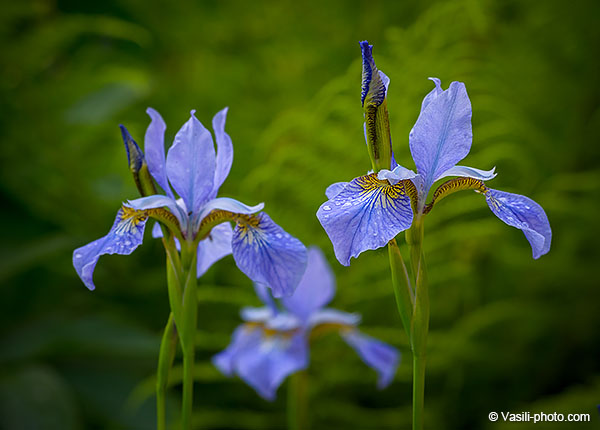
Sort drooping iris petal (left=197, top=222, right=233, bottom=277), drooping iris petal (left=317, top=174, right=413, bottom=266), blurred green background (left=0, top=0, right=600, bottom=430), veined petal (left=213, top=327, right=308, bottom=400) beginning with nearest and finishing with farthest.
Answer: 1. drooping iris petal (left=317, top=174, right=413, bottom=266)
2. drooping iris petal (left=197, top=222, right=233, bottom=277)
3. veined petal (left=213, top=327, right=308, bottom=400)
4. blurred green background (left=0, top=0, right=600, bottom=430)

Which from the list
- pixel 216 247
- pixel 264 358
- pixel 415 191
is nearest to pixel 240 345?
pixel 264 358

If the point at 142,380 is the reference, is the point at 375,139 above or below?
above

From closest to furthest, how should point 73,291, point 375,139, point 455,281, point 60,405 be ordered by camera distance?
point 375,139 < point 60,405 < point 455,281 < point 73,291

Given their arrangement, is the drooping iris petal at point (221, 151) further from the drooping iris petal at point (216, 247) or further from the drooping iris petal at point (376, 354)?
the drooping iris petal at point (376, 354)

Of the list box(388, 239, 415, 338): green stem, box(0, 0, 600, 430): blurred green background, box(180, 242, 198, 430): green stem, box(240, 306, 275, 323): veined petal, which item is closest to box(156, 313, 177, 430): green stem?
box(180, 242, 198, 430): green stem

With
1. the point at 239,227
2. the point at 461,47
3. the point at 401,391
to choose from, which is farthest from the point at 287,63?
the point at 239,227

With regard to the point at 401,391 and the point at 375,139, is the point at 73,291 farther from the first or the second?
the point at 375,139

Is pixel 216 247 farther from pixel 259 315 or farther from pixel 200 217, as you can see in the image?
pixel 259 315

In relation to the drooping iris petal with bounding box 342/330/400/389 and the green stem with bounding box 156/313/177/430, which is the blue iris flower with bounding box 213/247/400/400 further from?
the green stem with bounding box 156/313/177/430
